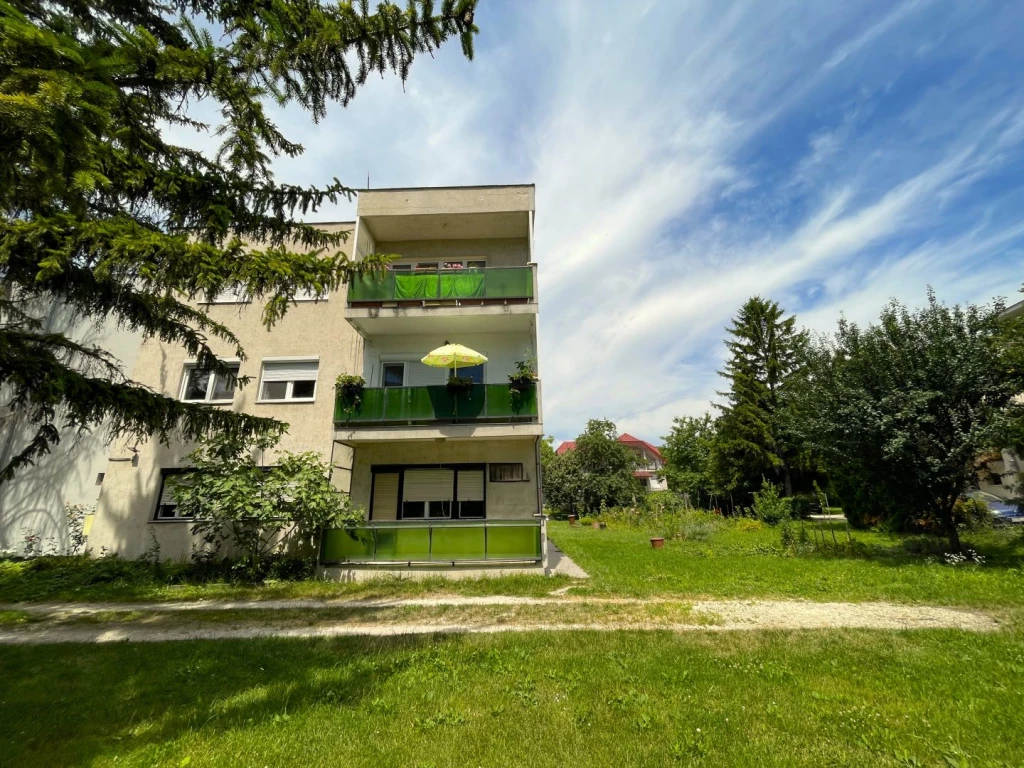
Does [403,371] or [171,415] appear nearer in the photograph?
[171,415]

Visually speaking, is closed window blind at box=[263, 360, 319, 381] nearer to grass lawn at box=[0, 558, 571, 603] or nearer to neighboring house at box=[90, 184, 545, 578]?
neighboring house at box=[90, 184, 545, 578]

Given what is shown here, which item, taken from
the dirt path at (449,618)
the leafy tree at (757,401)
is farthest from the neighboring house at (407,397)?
the leafy tree at (757,401)

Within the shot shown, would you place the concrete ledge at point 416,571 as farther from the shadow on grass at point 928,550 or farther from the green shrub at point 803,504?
the green shrub at point 803,504

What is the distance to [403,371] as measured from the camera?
44.4 feet

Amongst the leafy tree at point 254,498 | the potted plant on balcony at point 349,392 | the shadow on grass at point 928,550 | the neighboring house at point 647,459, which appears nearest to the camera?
the leafy tree at point 254,498

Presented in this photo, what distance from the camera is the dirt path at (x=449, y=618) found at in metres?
6.60

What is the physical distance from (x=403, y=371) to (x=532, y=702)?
10.6 m

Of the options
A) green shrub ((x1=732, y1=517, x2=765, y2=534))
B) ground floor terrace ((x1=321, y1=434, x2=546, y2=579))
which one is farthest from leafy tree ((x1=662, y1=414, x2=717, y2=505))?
ground floor terrace ((x1=321, y1=434, x2=546, y2=579))

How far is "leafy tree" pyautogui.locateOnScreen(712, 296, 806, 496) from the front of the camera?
29641 millimetres

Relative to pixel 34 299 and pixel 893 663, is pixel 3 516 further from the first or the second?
pixel 893 663

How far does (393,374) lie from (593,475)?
25.5 metres

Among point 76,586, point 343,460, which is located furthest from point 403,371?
point 76,586

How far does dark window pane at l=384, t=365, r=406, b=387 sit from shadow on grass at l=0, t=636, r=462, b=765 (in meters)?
8.10

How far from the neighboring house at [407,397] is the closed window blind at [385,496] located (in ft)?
0.13
